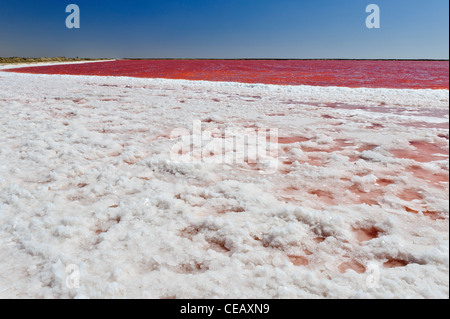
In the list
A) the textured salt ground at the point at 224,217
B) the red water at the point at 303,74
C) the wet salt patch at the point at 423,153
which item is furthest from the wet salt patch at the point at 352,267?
the wet salt patch at the point at 423,153

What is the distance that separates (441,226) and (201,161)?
8.84ft

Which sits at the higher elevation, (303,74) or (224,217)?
(303,74)

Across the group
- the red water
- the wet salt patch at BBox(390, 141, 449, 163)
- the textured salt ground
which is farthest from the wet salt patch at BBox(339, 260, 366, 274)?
the wet salt patch at BBox(390, 141, 449, 163)

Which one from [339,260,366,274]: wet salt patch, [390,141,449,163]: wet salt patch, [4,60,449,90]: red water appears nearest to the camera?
[339,260,366,274]: wet salt patch

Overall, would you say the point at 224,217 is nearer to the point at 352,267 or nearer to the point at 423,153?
the point at 352,267

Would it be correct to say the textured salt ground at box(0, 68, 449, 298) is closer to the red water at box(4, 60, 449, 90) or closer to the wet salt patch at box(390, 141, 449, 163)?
the wet salt patch at box(390, 141, 449, 163)

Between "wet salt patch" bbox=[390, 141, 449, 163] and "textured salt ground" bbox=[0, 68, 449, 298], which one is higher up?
"wet salt patch" bbox=[390, 141, 449, 163]

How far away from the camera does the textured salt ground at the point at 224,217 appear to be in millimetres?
1834

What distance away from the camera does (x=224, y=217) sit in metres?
2.63

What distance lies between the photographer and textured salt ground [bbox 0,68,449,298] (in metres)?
1.83

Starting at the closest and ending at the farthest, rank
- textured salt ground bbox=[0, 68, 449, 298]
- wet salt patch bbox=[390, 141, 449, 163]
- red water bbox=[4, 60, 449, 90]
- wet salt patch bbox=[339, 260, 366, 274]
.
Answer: textured salt ground bbox=[0, 68, 449, 298] → wet salt patch bbox=[339, 260, 366, 274] → wet salt patch bbox=[390, 141, 449, 163] → red water bbox=[4, 60, 449, 90]

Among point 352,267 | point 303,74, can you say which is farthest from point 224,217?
point 303,74

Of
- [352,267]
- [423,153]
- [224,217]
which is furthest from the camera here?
[423,153]

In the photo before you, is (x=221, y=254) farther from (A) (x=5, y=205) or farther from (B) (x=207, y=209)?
(A) (x=5, y=205)
